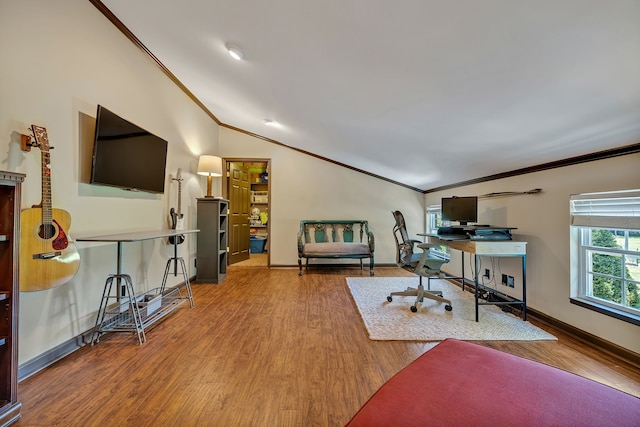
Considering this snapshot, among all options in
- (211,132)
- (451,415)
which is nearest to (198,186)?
(211,132)

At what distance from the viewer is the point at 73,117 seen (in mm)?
2014

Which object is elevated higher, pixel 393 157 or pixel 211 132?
pixel 211 132

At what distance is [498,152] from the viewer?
2637 millimetres

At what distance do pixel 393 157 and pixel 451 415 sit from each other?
3429mm

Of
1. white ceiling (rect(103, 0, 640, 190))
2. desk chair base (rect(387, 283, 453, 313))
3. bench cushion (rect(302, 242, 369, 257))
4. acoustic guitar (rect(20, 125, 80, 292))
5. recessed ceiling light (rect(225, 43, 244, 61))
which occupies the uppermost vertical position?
recessed ceiling light (rect(225, 43, 244, 61))

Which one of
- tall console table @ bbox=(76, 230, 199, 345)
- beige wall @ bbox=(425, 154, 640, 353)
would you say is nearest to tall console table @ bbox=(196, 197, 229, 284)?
tall console table @ bbox=(76, 230, 199, 345)

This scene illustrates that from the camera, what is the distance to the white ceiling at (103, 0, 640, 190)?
1.28 metres

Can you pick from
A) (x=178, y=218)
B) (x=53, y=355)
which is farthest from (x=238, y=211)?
(x=53, y=355)

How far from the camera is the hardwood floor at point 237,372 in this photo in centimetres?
136

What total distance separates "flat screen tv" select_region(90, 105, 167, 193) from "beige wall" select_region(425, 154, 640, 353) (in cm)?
396

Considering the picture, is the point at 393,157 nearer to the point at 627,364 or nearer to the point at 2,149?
the point at 627,364

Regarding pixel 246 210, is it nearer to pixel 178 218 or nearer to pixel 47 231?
pixel 178 218

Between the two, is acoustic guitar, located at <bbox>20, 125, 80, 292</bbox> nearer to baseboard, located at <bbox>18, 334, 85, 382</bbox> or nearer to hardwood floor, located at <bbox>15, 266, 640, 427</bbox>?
baseboard, located at <bbox>18, 334, 85, 382</bbox>

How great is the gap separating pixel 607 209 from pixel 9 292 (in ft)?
12.5
